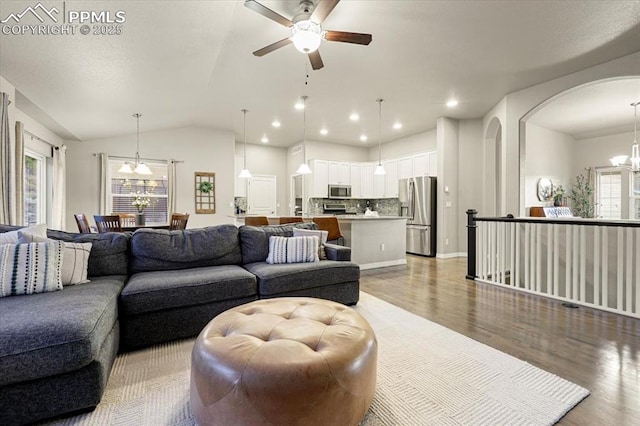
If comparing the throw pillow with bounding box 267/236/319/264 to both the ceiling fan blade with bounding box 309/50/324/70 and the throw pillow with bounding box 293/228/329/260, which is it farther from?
the ceiling fan blade with bounding box 309/50/324/70

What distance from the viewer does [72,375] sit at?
1.44 meters

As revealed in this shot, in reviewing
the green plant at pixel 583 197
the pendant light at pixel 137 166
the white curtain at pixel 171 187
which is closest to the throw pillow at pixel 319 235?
the pendant light at pixel 137 166

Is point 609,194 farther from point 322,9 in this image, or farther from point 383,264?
point 322,9

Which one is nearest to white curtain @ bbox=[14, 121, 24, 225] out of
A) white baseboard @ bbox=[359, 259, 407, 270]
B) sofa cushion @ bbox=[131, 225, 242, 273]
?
sofa cushion @ bbox=[131, 225, 242, 273]

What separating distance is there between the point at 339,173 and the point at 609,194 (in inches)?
272

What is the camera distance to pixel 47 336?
4.48 feet

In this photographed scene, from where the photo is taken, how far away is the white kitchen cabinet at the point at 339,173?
7992 mm

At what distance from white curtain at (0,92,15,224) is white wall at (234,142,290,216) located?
4946 mm

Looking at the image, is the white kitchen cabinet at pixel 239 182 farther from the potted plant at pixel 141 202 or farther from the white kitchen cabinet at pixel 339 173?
the white kitchen cabinet at pixel 339 173

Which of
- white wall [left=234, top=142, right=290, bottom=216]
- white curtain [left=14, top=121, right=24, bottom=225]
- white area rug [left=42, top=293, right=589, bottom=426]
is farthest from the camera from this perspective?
white wall [left=234, top=142, right=290, bottom=216]

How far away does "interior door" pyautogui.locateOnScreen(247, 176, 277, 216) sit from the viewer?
810 cm

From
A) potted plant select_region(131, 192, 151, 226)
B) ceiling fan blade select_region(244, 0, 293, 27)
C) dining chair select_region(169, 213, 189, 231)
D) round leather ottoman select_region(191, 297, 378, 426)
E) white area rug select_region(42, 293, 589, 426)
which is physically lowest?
white area rug select_region(42, 293, 589, 426)

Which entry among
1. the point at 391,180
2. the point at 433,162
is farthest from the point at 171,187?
the point at 433,162

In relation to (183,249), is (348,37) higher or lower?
higher
